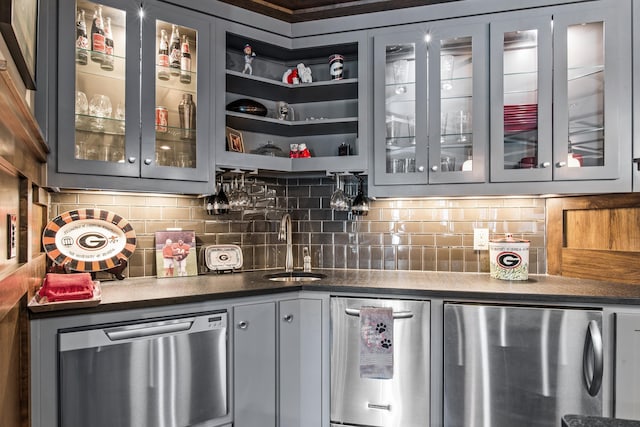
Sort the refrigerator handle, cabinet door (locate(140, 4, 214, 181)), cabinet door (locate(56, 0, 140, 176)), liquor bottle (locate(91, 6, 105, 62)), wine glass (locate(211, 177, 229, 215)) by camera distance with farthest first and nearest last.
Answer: wine glass (locate(211, 177, 229, 215))
cabinet door (locate(140, 4, 214, 181))
liquor bottle (locate(91, 6, 105, 62))
cabinet door (locate(56, 0, 140, 176))
the refrigerator handle

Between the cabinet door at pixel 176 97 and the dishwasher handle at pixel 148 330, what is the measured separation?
749mm

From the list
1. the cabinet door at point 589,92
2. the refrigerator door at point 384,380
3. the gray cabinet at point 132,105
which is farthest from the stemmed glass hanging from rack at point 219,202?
the cabinet door at point 589,92

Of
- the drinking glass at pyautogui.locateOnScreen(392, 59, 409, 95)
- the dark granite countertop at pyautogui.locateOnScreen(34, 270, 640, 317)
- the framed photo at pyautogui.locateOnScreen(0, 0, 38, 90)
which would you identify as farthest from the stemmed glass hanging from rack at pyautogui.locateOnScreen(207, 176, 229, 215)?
the drinking glass at pyautogui.locateOnScreen(392, 59, 409, 95)

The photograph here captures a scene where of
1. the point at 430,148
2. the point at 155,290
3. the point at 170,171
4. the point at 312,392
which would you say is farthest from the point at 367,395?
the point at 170,171

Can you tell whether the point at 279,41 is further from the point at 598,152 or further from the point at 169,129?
the point at 598,152

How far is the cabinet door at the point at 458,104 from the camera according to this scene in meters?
2.29

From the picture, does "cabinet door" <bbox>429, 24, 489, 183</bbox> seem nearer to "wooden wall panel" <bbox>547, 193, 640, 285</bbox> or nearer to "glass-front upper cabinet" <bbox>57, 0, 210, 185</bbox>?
"wooden wall panel" <bbox>547, 193, 640, 285</bbox>

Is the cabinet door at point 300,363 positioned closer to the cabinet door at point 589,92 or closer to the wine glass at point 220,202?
the wine glass at point 220,202

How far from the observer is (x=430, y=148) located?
236 cm

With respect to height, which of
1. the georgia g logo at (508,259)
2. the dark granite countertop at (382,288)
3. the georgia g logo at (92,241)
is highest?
the georgia g logo at (92,241)

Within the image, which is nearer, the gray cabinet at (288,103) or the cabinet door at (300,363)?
the cabinet door at (300,363)

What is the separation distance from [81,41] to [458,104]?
1909mm

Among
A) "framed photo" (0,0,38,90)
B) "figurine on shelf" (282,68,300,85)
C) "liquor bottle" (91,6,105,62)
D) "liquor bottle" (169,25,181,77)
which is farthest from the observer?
"figurine on shelf" (282,68,300,85)

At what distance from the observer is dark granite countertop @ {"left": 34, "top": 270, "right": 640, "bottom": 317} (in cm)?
185
